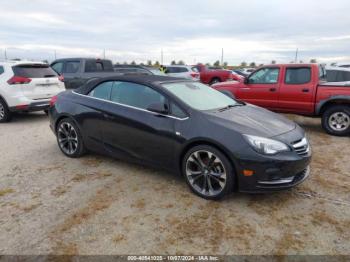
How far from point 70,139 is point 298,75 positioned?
545 centimetres

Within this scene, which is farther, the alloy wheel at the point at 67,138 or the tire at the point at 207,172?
the alloy wheel at the point at 67,138

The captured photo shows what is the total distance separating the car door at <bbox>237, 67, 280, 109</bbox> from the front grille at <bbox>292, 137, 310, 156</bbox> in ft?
13.0

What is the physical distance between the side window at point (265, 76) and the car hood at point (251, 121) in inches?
143

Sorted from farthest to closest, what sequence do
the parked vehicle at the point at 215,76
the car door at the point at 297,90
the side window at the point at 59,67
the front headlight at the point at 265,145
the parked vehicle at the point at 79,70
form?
the parked vehicle at the point at 215,76, the side window at the point at 59,67, the parked vehicle at the point at 79,70, the car door at the point at 297,90, the front headlight at the point at 265,145

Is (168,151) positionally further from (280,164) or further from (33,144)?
(33,144)

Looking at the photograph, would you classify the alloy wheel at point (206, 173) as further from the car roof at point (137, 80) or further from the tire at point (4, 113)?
the tire at point (4, 113)

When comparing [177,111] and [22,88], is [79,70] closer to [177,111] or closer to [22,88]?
[22,88]

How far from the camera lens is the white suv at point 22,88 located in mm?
7676

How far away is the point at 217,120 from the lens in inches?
144

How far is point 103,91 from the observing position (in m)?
4.70

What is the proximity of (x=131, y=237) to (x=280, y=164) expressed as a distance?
1.78 metres

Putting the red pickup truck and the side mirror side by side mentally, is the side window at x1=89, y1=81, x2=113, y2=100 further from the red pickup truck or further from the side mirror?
the red pickup truck

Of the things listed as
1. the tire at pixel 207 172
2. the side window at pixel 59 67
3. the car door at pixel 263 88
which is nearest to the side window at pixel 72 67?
the side window at pixel 59 67

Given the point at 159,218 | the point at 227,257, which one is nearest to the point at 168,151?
the point at 159,218
